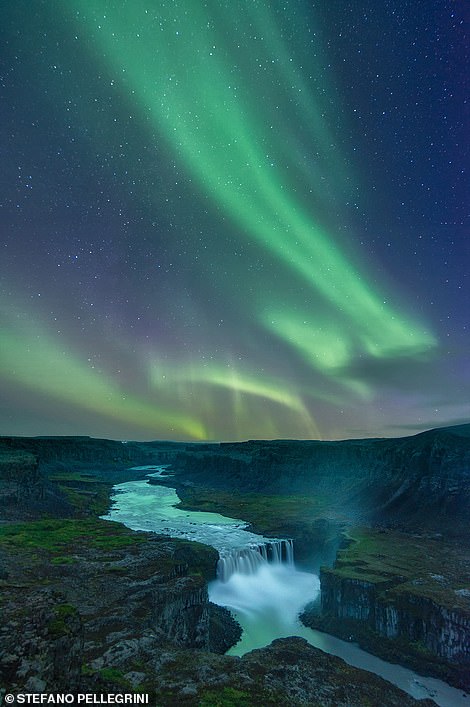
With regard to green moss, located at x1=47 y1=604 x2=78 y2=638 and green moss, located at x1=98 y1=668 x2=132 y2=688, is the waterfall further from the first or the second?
green moss, located at x1=47 y1=604 x2=78 y2=638

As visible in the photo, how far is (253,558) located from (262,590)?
6.45 m

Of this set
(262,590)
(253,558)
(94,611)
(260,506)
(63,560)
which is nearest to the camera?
(94,611)

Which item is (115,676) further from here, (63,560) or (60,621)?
(63,560)

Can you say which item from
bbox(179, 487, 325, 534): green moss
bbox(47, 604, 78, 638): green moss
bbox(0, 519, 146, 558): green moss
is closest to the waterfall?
bbox(179, 487, 325, 534): green moss

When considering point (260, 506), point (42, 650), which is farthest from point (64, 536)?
point (260, 506)

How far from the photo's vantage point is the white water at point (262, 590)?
101 feet

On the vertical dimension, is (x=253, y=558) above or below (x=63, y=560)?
below

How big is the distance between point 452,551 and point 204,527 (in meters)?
46.1

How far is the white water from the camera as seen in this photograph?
101ft

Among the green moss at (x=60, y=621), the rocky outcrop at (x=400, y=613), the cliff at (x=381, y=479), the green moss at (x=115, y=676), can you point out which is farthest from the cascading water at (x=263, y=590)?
the green moss at (x=60, y=621)

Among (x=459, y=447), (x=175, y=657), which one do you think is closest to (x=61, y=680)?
(x=175, y=657)

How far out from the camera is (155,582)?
108ft

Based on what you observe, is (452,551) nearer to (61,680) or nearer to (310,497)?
(61,680)

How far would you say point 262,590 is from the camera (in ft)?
170
